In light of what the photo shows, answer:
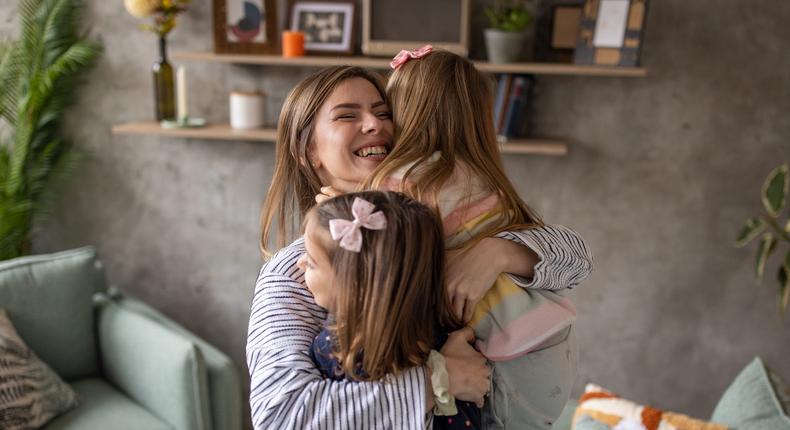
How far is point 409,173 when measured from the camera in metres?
1.12

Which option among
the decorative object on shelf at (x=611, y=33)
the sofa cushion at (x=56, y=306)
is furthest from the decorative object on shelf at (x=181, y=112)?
the decorative object on shelf at (x=611, y=33)

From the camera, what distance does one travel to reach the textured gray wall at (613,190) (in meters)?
2.56

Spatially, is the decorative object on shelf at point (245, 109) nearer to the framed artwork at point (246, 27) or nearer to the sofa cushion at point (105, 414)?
the framed artwork at point (246, 27)

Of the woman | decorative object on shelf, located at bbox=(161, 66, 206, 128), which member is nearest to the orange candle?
decorative object on shelf, located at bbox=(161, 66, 206, 128)

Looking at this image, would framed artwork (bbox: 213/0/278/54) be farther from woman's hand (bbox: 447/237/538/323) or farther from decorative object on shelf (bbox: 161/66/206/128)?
woman's hand (bbox: 447/237/538/323)

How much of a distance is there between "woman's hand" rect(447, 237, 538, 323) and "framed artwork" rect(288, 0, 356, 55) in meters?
1.65

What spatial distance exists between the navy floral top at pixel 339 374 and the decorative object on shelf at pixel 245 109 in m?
1.75

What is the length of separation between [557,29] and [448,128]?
1.51 metres

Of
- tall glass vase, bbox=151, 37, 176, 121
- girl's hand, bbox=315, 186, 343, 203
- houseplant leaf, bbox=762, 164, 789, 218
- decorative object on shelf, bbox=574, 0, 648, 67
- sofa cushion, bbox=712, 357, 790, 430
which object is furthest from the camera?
tall glass vase, bbox=151, 37, 176, 121

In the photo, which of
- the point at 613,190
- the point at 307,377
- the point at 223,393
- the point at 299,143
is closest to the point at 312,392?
the point at 307,377

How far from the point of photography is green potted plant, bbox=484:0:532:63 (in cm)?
242

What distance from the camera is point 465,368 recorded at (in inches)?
40.5

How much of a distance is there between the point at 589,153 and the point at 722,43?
577mm

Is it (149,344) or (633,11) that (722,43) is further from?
(149,344)
